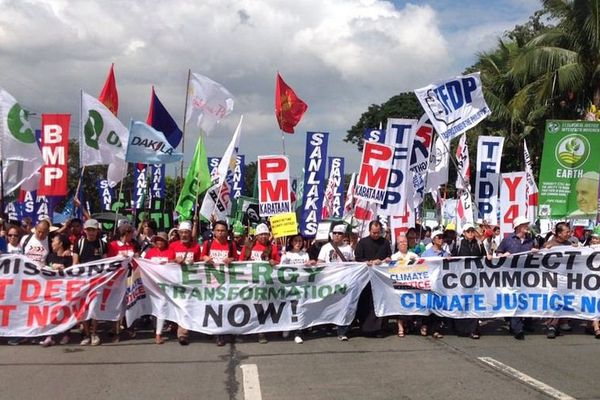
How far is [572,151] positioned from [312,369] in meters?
7.80

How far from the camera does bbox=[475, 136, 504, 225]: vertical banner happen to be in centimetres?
1380

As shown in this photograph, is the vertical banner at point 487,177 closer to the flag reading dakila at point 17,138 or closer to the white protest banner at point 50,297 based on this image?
the white protest banner at point 50,297

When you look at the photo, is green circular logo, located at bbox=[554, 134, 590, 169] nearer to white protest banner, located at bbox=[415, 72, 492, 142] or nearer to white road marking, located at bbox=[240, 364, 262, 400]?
white protest banner, located at bbox=[415, 72, 492, 142]

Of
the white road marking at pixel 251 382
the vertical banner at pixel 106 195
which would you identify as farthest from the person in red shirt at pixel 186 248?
the vertical banner at pixel 106 195

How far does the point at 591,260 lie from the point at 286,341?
482 cm

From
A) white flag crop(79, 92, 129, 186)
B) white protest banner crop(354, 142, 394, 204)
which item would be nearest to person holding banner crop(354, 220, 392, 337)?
white protest banner crop(354, 142, 394, 204)

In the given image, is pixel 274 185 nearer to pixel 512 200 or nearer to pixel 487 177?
pixel 487 177

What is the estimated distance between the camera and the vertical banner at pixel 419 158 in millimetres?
14391

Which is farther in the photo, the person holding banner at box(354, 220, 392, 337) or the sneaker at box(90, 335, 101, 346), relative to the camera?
the person holding banner at box(354, 220, 392, 337)

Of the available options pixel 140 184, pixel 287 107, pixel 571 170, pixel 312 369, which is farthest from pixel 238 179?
pixel 312 369

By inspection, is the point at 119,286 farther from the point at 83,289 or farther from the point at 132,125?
the point at 132,125

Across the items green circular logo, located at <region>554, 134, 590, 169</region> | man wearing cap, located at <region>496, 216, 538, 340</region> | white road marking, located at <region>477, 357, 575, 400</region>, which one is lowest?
white road marking, located at <region>477, 357, 575, 400</region>

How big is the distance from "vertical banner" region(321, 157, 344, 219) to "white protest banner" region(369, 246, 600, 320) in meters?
8.27

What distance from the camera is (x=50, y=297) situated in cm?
870
